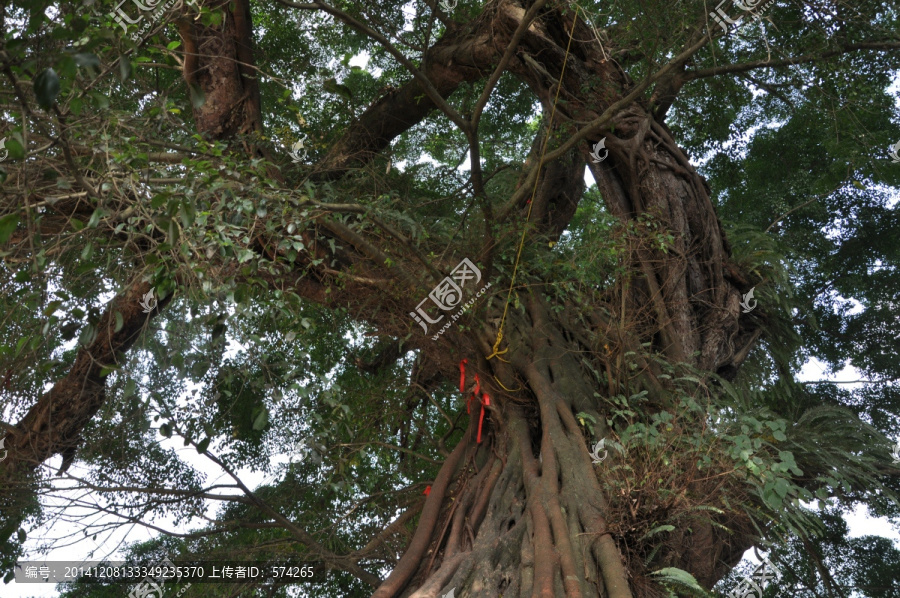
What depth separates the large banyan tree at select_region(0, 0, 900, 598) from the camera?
267cm

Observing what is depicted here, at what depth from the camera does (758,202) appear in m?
6.70

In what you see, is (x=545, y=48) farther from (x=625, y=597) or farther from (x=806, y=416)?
(x=625, y=597)

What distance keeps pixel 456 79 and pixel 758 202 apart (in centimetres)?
320

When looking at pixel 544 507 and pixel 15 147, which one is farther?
pixel 544 507
